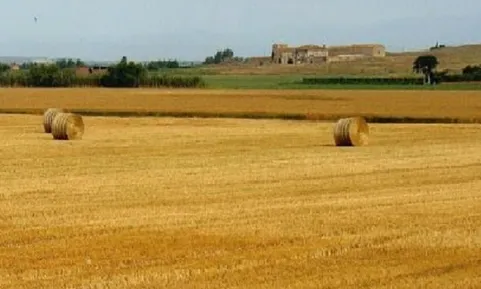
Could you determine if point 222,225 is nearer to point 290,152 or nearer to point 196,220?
point 196,220

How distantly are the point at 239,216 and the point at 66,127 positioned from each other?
50.3 feet

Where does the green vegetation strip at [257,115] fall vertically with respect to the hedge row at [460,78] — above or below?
above

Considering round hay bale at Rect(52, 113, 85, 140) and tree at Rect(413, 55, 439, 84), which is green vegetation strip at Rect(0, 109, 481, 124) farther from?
tree at Rect(413, 55, 439, 84)

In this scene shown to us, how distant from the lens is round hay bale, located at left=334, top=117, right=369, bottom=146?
27141mm

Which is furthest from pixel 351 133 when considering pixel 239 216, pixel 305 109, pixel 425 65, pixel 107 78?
pixel 425 65

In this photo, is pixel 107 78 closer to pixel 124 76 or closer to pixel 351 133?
pixel 124 76

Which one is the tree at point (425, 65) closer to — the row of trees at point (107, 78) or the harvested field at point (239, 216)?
the row of trees at point (107, 78)

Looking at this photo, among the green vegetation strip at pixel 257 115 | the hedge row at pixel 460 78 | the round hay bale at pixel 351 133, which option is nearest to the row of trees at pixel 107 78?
the hedge row at pixel 460 78

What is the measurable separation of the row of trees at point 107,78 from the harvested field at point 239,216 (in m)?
77.5

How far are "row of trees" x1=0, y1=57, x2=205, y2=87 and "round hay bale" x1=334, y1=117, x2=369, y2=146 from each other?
75154 millimetres

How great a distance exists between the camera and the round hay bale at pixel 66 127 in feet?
95.6

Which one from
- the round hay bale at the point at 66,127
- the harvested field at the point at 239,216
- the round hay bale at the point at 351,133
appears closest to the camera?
the harvested field at the point at 239,216

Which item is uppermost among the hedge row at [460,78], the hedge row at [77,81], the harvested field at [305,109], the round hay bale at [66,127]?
the round hay bale at [66,127]

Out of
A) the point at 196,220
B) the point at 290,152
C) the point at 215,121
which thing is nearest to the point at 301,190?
the point at 196,220
